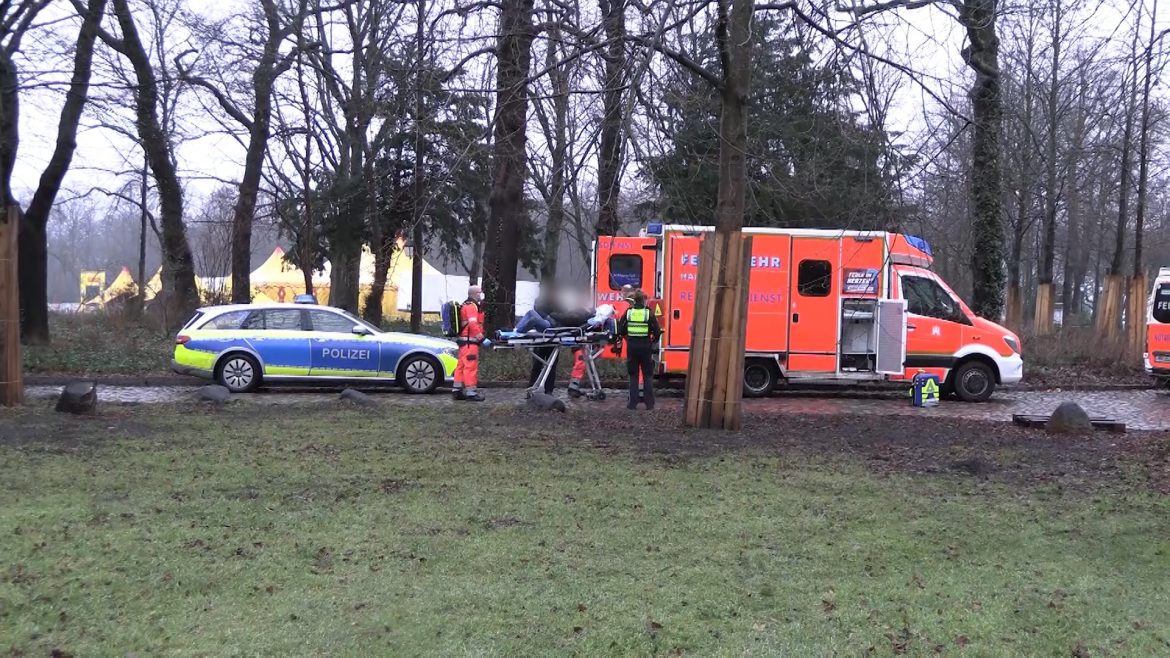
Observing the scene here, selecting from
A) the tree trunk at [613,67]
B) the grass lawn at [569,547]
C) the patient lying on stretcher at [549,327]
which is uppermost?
Answer: the tree trunk at [613,67]

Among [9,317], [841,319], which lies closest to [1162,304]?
[841,319]

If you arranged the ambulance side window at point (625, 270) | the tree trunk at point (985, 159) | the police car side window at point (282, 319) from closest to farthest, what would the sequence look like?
the tree trunk at point (985, 159) < the police car side window at point (282, 319) < the ambulance side window at point (625, 270)

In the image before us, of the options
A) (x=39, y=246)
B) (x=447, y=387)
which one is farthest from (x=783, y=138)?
(x=39, y=246)

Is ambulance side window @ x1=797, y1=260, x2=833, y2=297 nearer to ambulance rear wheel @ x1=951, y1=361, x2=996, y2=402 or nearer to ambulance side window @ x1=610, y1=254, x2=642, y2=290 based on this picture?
ambulance rear wheel @ x1=951, y1=361, x2=996, y2=402

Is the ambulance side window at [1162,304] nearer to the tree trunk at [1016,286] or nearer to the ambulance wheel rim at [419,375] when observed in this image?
the tree trunk at [1016,286]

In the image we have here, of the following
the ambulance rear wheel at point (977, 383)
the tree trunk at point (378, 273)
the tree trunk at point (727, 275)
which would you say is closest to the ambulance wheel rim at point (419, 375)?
the tree trunk at point (727, 275)

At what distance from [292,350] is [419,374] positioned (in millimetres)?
2126

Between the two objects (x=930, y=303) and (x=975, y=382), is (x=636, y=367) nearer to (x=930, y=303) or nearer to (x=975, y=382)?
(x=930, y=303)

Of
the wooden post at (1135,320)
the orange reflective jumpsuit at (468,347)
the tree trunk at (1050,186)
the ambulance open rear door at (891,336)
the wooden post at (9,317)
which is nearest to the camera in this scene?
the tree trunk at (1050,186)

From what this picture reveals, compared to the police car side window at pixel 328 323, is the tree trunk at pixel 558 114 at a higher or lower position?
higher

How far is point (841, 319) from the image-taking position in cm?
1695

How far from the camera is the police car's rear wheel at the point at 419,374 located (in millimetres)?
16844

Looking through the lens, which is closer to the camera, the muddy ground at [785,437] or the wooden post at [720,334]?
the muddy ground at [785,437]

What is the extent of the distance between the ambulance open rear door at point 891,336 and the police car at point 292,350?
750cm
